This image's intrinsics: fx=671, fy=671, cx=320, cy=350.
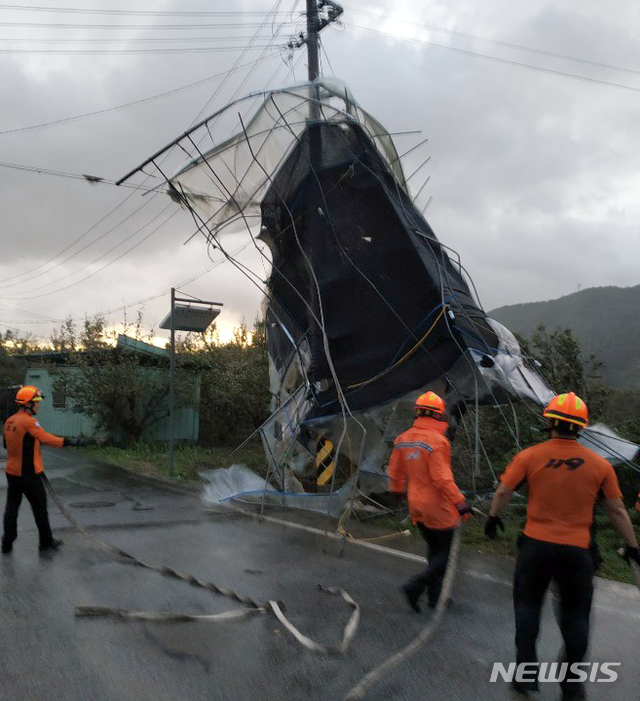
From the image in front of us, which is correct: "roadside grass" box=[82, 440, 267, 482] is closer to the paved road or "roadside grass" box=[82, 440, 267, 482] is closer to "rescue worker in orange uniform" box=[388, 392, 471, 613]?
the paved road

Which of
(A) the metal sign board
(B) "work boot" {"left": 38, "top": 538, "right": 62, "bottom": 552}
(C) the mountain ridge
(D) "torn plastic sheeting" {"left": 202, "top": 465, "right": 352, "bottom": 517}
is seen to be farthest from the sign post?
(C) the mountain ridge

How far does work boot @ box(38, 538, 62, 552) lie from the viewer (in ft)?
23.5

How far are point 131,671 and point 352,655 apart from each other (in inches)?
55.2

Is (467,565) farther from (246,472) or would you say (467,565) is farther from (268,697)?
(246,472)

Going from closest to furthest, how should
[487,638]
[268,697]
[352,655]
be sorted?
1. [268,697]
2. [352,655]
3. [487,638]

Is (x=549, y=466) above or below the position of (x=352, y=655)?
above

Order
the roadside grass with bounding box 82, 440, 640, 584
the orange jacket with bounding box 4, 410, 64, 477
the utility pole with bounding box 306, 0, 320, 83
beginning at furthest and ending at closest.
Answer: the utility pole with bounding box 306, 0, 320, 83 → the roadside grass with bounding box 82, 440, 640, 584 → the orange jacket with bounding box 4, 410, 64, 477

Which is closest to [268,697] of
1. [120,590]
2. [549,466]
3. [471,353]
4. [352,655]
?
[352,655]

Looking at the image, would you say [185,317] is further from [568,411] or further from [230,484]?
[568,411]

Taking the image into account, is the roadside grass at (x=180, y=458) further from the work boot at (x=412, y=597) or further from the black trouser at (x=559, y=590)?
the black trouser at (x=559, y=590)

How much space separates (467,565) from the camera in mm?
6992

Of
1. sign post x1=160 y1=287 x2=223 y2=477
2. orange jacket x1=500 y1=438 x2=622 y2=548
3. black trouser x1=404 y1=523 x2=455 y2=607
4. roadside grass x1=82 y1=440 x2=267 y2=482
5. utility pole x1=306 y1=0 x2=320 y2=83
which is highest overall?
utility pole x1=306 y1=0 x2=320 y2=83

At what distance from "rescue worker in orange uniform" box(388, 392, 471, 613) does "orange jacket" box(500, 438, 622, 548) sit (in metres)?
1.29

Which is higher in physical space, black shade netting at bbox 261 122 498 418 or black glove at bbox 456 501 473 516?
black shade netting at bbox 261 122 498 418
